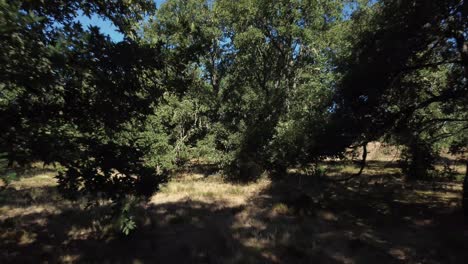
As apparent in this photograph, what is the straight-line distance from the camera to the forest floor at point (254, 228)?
773cm

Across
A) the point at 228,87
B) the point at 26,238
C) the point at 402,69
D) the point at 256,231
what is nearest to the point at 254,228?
the point at 256,231

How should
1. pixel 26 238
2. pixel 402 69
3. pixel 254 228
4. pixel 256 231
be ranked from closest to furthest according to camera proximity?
pixel 26 238
pixel 402 69
pixel 256 231
pixel 254 228

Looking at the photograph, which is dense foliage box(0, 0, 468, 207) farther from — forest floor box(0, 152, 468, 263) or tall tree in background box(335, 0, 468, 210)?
forest floor box(0, 152, 468, 263)

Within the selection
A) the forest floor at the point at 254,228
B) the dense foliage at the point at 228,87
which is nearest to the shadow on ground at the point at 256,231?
the forest floor at the point at 254,228

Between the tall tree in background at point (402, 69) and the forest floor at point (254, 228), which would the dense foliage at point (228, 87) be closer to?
the tall tree in background at point (402, 69)

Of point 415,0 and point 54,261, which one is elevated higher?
point 415,0

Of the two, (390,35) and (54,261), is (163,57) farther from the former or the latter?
(390,35)

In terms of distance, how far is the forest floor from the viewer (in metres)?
7.73

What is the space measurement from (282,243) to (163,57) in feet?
20.0

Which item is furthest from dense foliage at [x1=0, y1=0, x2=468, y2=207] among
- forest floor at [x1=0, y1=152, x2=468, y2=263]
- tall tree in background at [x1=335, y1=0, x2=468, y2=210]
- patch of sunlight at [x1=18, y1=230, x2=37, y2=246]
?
patch of sunlight at [x1=18, y1=230, x2=37, y2=246]

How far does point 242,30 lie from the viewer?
21.3 metres

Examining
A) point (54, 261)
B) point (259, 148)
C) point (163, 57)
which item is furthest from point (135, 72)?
point (259, 148)

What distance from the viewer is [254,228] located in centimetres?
993

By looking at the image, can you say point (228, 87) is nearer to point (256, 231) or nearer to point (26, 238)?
point (256, 231)
